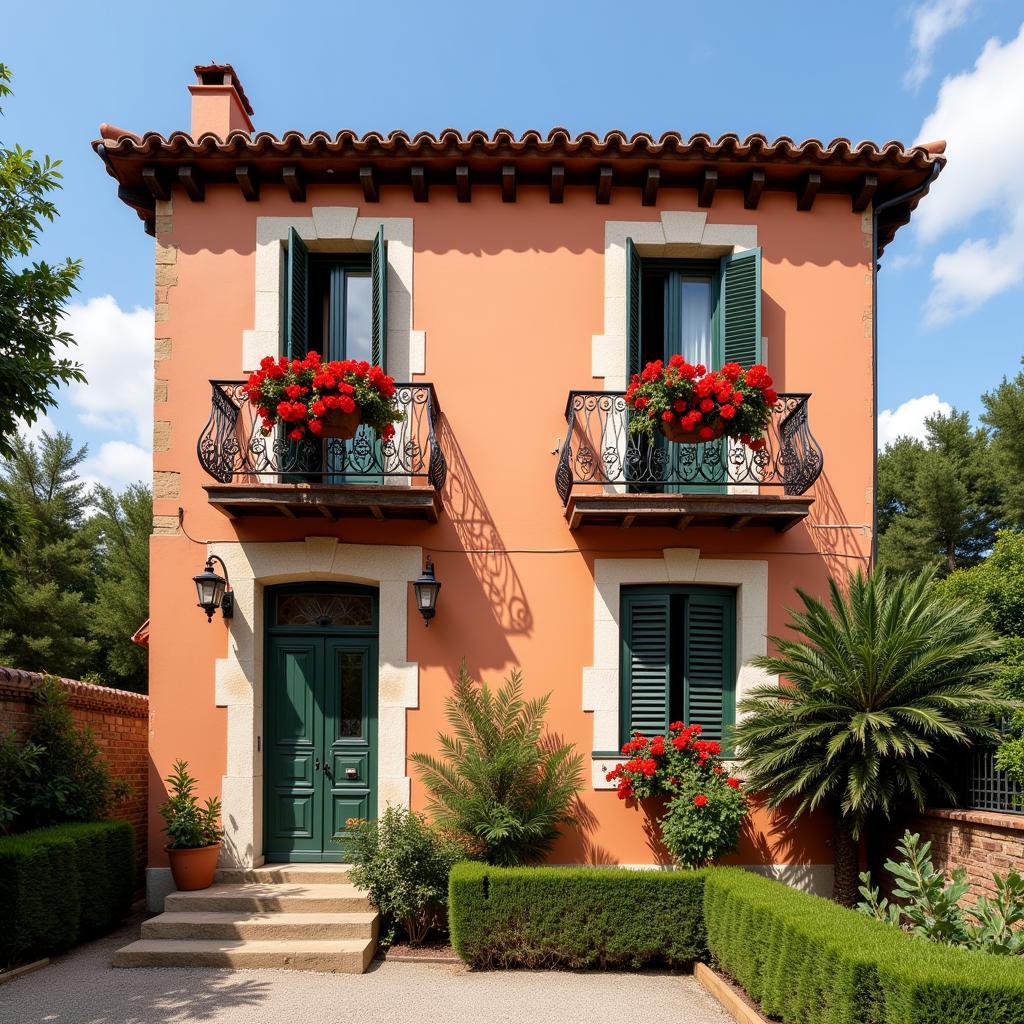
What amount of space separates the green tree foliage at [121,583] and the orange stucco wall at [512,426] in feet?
57.8

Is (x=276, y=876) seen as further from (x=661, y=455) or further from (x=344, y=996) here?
(x=661, y=455)

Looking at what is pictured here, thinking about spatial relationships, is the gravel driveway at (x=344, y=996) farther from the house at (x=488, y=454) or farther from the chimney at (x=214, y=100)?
the chimney at (x=214, y=100)

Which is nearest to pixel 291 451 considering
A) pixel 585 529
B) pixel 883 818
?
pixel 585 529

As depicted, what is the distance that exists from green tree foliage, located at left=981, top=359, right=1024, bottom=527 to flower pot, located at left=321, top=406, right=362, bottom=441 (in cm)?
2184

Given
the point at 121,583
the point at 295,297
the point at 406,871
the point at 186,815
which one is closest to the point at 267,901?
the point at 186,815

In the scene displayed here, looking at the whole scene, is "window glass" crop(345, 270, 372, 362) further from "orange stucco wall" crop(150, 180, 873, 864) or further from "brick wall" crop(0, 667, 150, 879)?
"brick wall" crop(0, 667, 150, 879)

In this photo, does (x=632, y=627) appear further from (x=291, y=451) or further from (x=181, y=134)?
(x=181, y=134)

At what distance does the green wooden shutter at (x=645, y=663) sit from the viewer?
7875mm

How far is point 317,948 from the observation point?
653 cm

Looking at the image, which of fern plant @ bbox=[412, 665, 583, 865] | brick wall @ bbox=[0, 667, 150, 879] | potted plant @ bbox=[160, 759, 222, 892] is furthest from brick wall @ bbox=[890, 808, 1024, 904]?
brick wall @ bbox=[0, 667, 150, 879]

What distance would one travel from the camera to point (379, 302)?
812 cm

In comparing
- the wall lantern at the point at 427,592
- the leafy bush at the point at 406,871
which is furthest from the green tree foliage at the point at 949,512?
the leafy bush at the point at 406,871

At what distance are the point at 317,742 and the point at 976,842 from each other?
568 centimetres

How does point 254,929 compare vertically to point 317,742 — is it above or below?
below
